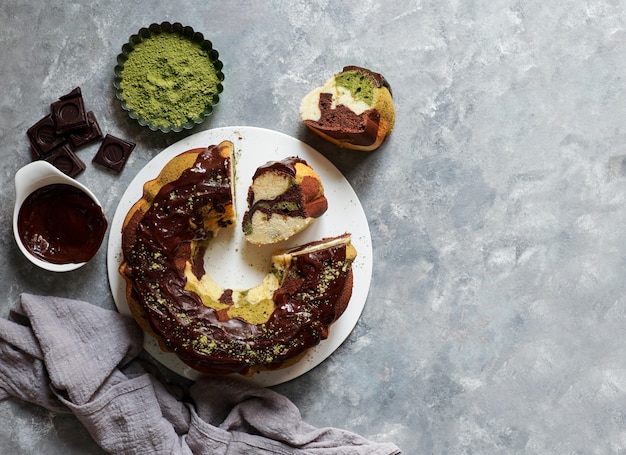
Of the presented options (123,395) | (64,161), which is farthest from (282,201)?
(123,395)

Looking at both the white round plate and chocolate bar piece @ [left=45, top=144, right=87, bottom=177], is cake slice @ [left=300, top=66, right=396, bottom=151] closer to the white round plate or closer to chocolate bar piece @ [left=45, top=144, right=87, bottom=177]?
the white round plate

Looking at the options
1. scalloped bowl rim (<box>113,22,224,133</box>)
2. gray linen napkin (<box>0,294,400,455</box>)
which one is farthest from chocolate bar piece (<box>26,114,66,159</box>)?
gray linen napkin (<box>0,294,400,455</box>)

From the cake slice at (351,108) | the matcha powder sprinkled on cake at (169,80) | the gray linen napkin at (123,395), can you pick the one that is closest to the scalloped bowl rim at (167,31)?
the matcha powder sprinkled on cake at (169,80)

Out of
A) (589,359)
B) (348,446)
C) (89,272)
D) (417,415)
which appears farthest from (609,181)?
(89,272)

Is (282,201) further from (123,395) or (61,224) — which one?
(123,395)

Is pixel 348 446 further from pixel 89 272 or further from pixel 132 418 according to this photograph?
pixel 89 272

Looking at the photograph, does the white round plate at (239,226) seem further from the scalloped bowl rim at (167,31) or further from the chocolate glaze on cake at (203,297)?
the chocolate glaze on cake at (203,297)

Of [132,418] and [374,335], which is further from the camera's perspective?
[374,335]
